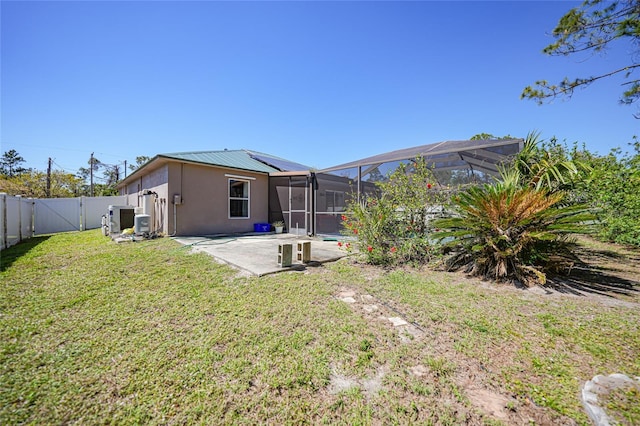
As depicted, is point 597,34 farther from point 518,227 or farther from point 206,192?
point 206,192

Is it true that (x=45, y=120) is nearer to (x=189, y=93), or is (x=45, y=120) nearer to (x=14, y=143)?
(x=189, y=93)

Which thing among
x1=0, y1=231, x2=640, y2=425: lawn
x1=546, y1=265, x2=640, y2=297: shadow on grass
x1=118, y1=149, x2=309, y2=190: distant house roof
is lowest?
x1=0, y1=231, x2=640, y2=425: lawn

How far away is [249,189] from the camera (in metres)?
11.0

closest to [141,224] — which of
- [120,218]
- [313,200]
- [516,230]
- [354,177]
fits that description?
[120,218]

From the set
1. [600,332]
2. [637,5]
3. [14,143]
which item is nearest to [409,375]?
[600,332]

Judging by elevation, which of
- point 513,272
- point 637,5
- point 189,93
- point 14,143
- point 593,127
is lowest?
point 513,272

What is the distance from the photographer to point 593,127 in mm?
7172

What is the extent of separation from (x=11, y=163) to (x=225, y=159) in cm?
3406

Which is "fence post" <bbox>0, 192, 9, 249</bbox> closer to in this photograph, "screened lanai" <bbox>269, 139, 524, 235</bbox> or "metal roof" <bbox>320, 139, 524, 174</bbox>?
"screened lanai" <bbox>269, 139, 524, 235</bbox>

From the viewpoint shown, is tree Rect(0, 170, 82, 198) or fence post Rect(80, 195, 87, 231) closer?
fence post Rect(80, 195, 87, 231)

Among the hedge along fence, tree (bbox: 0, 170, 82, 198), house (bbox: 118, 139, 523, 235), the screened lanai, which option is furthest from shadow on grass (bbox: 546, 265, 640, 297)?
tree (bbox: 0, 170, 82, 198)

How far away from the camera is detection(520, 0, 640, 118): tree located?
16.6ft

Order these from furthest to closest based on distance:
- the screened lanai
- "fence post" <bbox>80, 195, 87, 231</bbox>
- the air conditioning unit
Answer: "fence post" <bbox>80, 195, 87, 231</bbox> → the air conditioning unit → the screened lanai

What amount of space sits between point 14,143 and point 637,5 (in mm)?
44237
